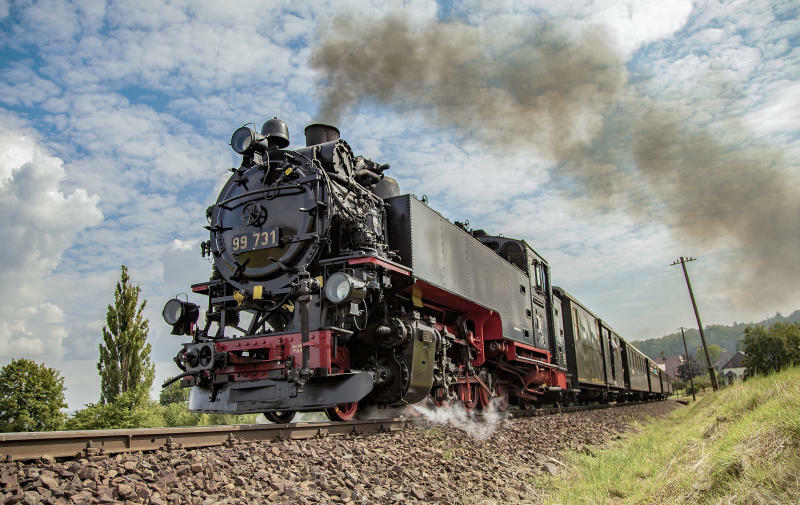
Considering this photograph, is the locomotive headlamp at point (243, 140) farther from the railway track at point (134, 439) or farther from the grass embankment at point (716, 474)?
the grass embankment at point (716, 474)

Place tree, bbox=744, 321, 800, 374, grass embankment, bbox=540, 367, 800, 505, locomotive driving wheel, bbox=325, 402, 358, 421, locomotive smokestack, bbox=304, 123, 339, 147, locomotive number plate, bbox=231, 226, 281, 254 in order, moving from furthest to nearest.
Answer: tree, bbox=744, 321, 800, 374 < locomotive smokestack, bbox=304, 123, 339, 147 < locomotive number plate, bbox=231, 226, 281, 254 < locomotive driving wheel, bbox=325, 402, 358, 421 < grass embankment, bbox=540, 367, 800, 505

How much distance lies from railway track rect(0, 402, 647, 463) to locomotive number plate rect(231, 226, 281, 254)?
94.7 inches

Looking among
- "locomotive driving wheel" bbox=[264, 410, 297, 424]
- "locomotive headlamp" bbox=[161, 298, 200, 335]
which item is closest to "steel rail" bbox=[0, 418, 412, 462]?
"locomotive driving wheel" bbox=[264, 410, 297, 424]

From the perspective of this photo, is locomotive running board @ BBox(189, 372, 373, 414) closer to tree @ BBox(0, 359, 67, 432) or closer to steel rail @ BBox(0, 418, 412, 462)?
steel rail @ BBox(0, 418, 412, 462)

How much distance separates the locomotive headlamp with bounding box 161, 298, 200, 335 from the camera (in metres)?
7.18

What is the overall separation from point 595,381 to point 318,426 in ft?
37.2

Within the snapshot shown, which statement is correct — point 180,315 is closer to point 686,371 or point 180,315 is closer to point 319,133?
point 319,133

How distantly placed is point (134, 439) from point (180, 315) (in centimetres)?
375

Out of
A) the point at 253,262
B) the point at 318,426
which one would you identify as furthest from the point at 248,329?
the point at 318,426

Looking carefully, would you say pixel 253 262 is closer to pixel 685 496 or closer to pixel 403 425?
pixel 403 425

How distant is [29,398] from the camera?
452 inches

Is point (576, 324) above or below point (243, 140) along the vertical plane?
below

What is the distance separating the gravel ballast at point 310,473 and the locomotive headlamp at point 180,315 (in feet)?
10.2

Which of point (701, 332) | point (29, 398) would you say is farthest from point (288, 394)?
point (701, 332)
